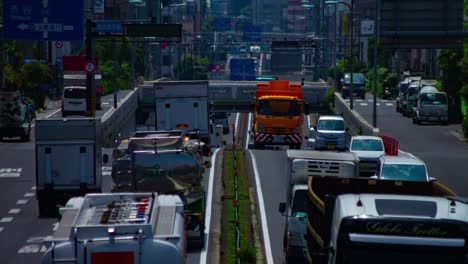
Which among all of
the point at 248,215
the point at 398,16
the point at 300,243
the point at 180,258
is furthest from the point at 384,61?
the point at 180,258

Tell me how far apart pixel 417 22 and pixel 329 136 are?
823cm

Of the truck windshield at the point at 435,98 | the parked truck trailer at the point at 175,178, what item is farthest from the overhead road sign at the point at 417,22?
the truck windshield at the point at 435,98

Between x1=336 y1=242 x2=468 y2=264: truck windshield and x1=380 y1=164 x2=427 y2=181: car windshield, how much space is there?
18794mm

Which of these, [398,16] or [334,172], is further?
[398,16]

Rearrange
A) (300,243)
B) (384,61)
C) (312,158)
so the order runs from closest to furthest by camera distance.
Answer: (300,243)
(312,158)
(384,61)

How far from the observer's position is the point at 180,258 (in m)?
13.3

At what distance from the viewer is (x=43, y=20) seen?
45.2 meters

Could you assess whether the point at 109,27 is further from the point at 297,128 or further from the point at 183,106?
the point at 297,128

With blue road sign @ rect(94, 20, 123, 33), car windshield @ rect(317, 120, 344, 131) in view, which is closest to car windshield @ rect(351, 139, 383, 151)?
car windshield @ rect(317, 120, 344, 131)

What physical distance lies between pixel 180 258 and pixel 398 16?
31410 mm

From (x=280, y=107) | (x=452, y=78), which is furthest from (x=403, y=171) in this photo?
(x=452, y=78)

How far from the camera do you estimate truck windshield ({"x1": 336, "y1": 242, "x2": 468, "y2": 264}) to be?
38.9 ft

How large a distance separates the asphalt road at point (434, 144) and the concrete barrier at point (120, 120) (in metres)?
15.6

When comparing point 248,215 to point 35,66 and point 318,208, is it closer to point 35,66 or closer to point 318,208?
point 318,208
